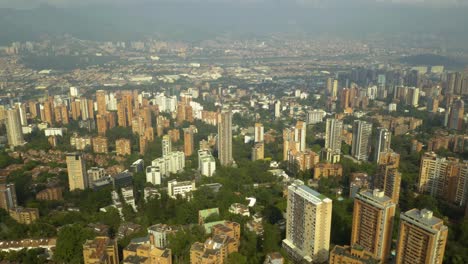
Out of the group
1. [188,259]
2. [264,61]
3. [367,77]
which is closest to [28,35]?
[264,61]

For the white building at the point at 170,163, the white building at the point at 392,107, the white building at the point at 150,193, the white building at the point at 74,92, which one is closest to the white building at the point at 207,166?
the white building at the point at 170,163

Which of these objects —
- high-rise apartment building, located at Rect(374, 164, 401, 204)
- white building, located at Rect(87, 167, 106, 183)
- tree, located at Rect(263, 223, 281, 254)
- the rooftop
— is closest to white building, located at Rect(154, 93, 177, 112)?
white building, located at Rect(87, 167, 106, 183)

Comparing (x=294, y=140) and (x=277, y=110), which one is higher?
(x=294, y=140)

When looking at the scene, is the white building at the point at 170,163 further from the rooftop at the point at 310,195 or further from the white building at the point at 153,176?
the rooftop at the point at 310,195

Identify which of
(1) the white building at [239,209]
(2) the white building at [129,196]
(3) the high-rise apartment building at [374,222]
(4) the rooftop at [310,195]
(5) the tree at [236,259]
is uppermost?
(4) the rooftop at [310,195]

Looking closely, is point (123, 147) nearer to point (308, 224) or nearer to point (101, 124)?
point (101, 124)

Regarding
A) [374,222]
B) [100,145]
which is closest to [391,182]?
[374,222]
